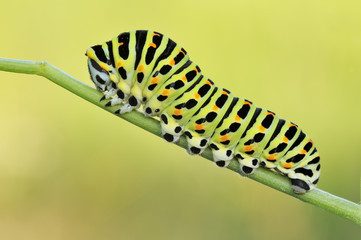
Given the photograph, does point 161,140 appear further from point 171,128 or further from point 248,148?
point 171,128

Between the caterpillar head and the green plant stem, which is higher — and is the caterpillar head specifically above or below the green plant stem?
above

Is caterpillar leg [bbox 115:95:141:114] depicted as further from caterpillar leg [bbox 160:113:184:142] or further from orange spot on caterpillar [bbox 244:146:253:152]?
orange spot on caterpillar [bbox 244:146:253:152]

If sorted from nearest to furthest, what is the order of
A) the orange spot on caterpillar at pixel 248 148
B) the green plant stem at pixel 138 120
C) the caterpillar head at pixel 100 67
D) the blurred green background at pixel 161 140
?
the green plant stem at pixel 138 120 < the caterpillar head at pixel 100 67 < the orange spot on caterpillar at pixel 248 148 < the blurred green background at pixel 161 140

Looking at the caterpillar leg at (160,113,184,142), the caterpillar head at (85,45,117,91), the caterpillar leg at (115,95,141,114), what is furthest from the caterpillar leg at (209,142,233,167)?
the caterpillar head at (85,45,117,91)

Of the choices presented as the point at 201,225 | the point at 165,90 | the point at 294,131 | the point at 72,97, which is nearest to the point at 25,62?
the point at 165,90

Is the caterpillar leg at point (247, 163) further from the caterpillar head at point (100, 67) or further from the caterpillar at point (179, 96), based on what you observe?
the caterpillar head at point (100, 67)

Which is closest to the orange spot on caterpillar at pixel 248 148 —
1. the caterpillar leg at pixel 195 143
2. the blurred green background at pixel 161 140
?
the caterpillar leg at pixel 195 143
